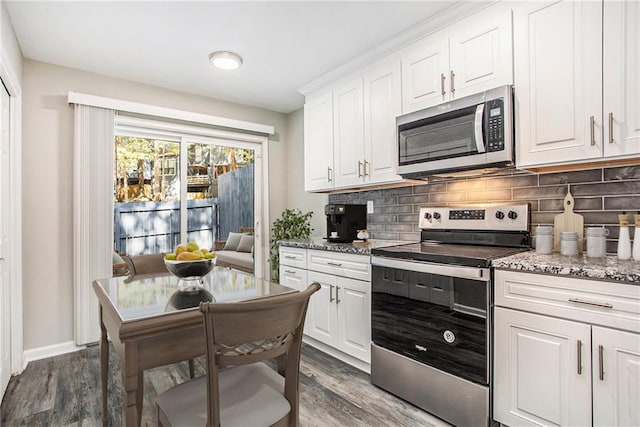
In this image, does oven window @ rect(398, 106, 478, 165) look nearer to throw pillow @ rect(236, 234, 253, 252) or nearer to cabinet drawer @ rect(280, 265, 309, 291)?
cabinet drawer @ rect(280, 265, 309, 291)

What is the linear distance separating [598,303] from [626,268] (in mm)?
194

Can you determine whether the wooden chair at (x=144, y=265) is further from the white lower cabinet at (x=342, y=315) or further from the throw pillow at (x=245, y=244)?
the throw pillow at (x=245, y=244)

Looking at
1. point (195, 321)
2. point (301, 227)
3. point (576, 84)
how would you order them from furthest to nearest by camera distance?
point (301, 227)
point (576, 84)
point (195, 321)

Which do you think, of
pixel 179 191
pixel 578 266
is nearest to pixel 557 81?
pixel 578 266

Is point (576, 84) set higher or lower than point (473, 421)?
higher

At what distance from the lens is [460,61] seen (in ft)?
7.12

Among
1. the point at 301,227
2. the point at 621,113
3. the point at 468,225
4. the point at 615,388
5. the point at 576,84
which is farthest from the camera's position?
the point at 301,227

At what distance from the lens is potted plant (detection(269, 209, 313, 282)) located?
151 inches

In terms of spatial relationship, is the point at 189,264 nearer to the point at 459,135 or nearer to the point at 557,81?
the point at 459,135

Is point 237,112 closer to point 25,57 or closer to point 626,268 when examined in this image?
point 25,57

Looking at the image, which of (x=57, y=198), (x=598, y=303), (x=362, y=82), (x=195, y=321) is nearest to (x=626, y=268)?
(x=598, y=303)

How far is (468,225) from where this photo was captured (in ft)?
7.88

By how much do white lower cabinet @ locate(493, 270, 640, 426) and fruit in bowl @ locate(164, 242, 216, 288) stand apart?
147 cm

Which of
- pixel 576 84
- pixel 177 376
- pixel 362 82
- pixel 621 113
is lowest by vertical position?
pixel 177 376
